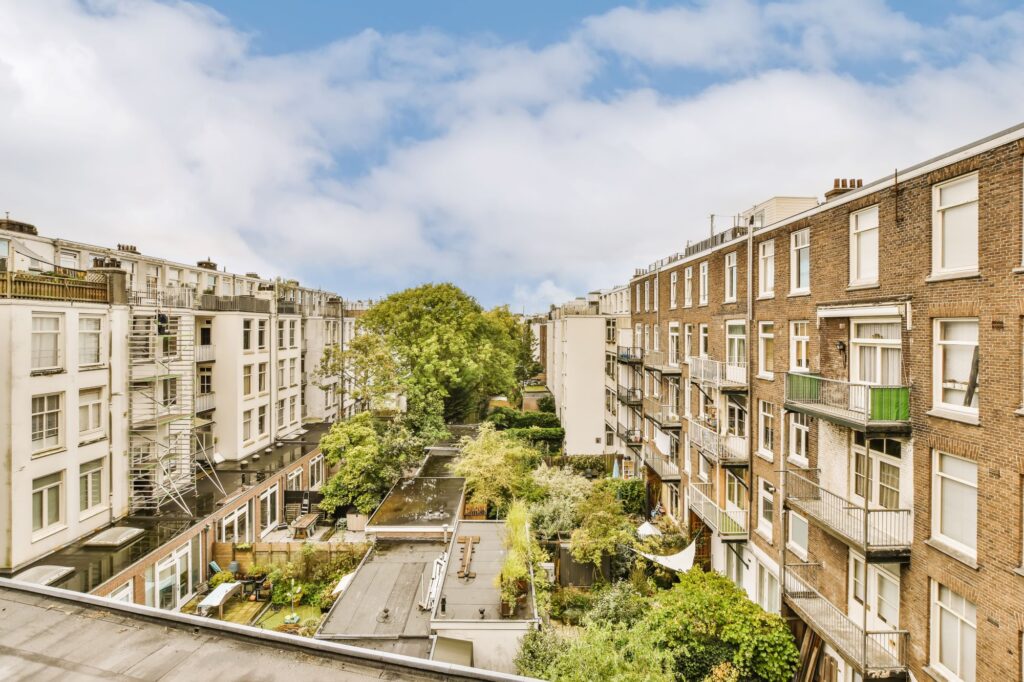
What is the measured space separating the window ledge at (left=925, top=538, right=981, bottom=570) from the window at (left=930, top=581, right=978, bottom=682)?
2.56 feet

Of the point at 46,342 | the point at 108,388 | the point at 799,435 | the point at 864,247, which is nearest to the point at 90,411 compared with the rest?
the point at 108,388

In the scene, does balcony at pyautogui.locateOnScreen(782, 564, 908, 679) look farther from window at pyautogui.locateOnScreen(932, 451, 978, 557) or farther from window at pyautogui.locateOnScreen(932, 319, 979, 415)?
window at pyautogui.locateOnScreen(932, 319, 979, 415)

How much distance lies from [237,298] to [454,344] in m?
13.6

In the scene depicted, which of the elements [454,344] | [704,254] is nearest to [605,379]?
[454,344]

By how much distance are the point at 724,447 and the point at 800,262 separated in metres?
7.12

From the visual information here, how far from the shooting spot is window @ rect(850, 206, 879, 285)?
11906mm

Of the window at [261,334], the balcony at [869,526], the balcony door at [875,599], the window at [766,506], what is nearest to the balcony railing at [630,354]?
the window at [766,506]

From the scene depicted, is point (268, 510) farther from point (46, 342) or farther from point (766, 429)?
point (766, 429)

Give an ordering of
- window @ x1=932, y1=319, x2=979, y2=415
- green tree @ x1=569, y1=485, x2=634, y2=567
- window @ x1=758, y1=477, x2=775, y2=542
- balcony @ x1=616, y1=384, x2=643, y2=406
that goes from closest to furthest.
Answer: window @ x1=932, y1=319, x2=979, y2=415 → window @ x1=758, y1=477, x2=775, y2=542 → green tree @ x1=569, y1=485, x2=634, y2=567 → balcony @ x1=616, y1=384, x2=643, y2=406

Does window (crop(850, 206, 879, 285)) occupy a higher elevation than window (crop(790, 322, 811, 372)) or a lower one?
higher

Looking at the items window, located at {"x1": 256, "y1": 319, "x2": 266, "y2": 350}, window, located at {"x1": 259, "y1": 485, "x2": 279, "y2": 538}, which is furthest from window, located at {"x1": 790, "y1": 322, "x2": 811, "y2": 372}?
window, located at {"x1": 256, "y1": 319, "x2": 266, "y2": 350}

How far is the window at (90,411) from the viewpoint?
18.2 metres

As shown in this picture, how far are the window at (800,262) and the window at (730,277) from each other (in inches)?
155

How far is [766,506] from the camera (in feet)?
55.7
